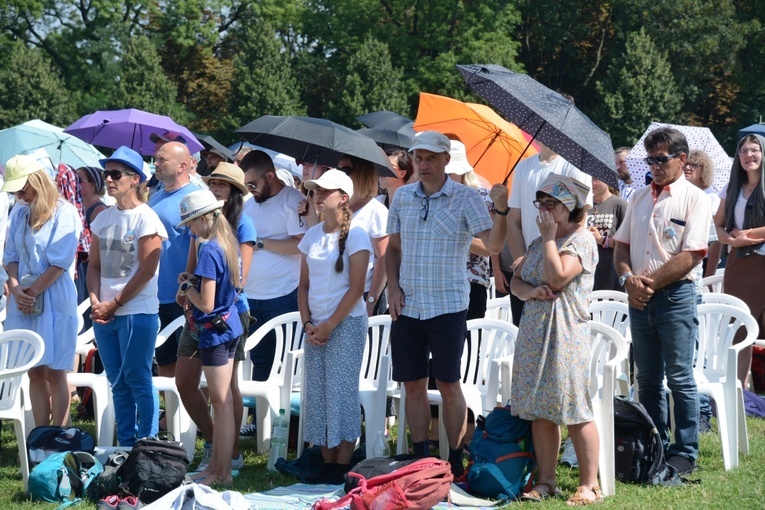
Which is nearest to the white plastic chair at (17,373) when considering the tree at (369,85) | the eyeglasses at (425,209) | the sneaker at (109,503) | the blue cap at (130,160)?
the sneaker at (109,503)

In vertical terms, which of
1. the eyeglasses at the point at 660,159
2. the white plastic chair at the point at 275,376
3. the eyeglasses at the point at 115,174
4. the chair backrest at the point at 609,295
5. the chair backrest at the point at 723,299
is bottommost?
the white plastic chair at the point at 275,376

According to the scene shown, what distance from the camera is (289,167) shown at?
955cm

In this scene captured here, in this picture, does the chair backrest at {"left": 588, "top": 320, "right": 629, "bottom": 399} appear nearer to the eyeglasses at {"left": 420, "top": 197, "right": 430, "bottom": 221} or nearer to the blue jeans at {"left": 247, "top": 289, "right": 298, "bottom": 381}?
the eyeglasses at {"left": 420, "top": 197, "right": 430, "bottom": 221}

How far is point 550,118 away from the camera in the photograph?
15.9 ft

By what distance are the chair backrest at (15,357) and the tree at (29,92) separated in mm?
30734

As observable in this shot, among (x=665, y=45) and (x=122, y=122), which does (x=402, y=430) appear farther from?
(x=665, y=45)

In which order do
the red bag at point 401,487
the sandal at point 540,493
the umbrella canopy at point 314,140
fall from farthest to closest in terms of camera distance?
the umbrella canopy at point 314,140
the sandal at point 540,493
the red bag at point 401,487

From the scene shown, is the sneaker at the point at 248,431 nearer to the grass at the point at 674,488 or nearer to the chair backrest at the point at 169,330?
the grass at the point at 674,488

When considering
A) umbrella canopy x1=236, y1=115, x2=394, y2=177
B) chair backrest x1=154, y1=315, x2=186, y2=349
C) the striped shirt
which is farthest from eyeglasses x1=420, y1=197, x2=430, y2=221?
chair backrest x1=154, y1=315, x2=186, y2=349

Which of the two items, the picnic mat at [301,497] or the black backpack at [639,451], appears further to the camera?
the black backpack at [639,451]

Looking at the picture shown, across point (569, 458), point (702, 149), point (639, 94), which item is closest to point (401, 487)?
point (569, 458)

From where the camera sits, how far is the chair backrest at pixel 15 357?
5.21 m

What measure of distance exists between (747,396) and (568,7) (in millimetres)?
36159

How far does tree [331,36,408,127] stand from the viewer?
36.4m
